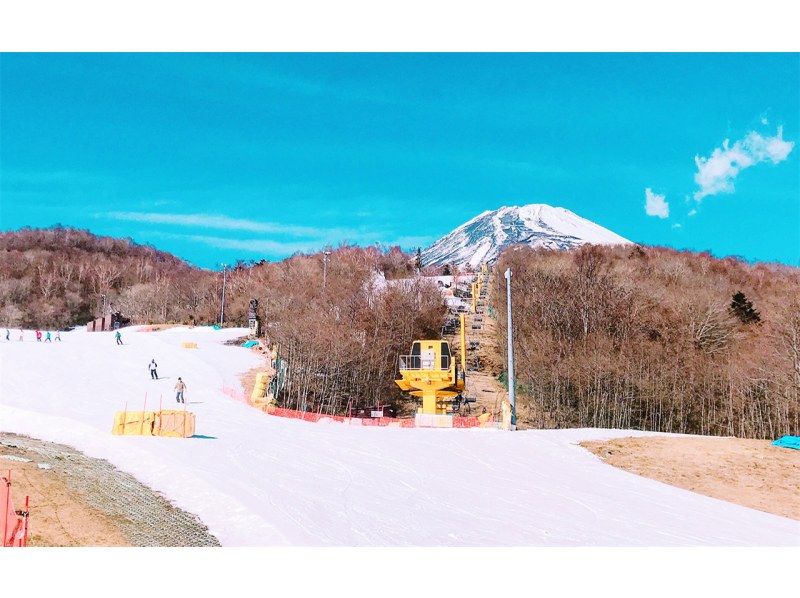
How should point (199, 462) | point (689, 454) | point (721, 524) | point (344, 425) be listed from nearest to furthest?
point (721, 524)
point (199, 462)
point (689, 454)
point (344, 425)

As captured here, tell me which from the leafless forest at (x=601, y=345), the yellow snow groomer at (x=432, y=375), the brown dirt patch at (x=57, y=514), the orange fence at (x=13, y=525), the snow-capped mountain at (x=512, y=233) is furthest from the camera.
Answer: the snow-capped mountain at (x=512, y=233)

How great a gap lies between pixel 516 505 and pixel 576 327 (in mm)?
32498

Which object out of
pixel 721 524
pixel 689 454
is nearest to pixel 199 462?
pixel 721 524

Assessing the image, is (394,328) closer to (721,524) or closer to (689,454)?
(689,454)

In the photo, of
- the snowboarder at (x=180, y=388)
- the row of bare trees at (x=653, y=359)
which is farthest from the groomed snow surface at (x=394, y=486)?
the row of bare trees at (x=653, y=359)

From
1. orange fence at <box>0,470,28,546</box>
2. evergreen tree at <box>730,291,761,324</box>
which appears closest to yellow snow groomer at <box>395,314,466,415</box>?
orange fence at <box>0,470,28,546</box>

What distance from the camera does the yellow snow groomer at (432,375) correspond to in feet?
100

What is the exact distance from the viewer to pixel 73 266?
117938 millimetres

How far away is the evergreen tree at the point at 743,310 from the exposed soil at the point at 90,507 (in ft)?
154

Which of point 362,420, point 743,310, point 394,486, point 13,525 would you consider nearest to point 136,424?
point 362,420

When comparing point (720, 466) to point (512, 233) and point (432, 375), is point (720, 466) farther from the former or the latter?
point (512, 233)

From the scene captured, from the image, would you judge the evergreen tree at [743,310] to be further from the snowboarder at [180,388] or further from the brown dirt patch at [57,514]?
the brown dirt patch at [57,514]

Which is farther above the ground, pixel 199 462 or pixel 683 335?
pixel 683 335

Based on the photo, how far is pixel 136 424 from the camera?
2041cm
